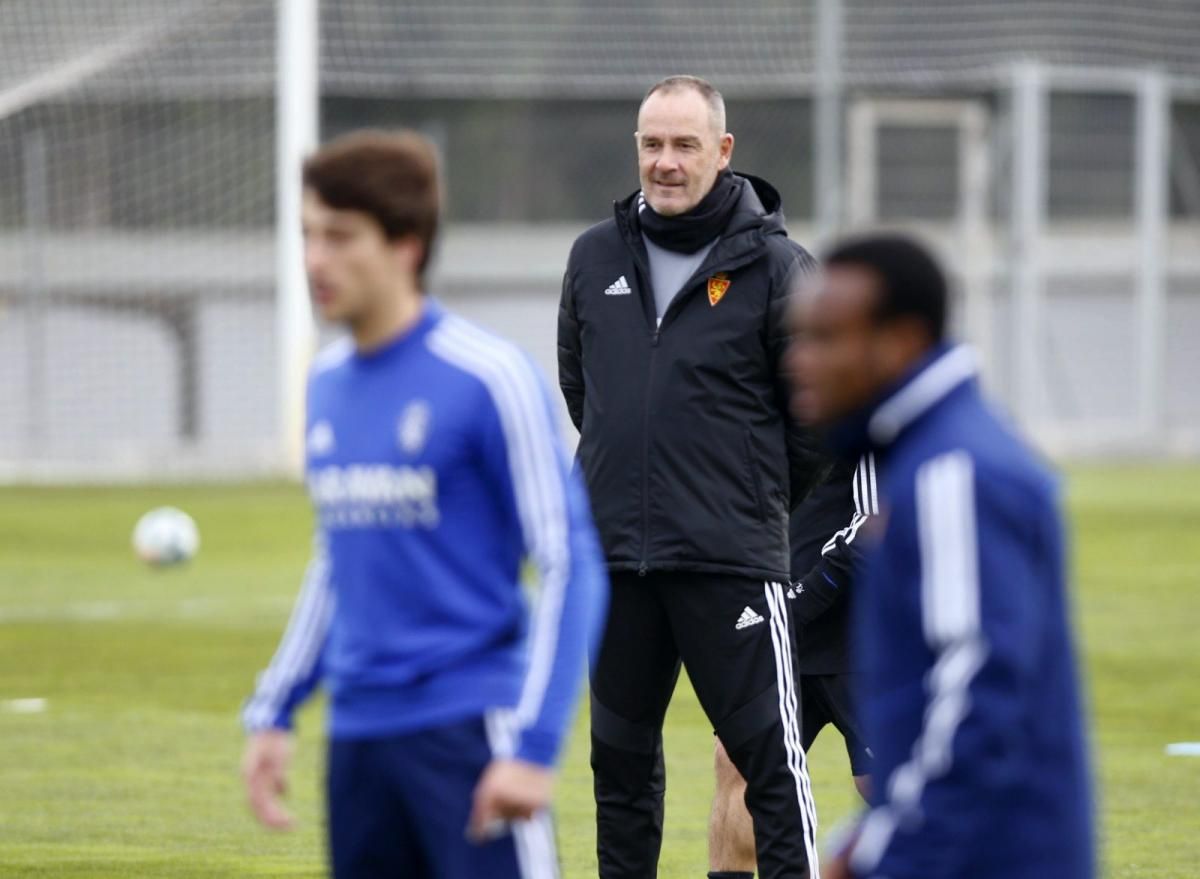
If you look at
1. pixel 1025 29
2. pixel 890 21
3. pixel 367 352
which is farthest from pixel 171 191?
pixel 367 352

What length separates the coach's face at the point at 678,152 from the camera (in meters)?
5.87

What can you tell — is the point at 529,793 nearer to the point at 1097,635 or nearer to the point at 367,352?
the point at 367,352

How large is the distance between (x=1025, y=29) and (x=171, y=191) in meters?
10.4

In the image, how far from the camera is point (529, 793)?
141 inches

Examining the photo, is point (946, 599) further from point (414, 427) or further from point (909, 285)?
point (414, 427)

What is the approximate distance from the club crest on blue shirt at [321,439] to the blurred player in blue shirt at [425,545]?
15mm

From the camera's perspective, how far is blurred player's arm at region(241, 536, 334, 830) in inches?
156

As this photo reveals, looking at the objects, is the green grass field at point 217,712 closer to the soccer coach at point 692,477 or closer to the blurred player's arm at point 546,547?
the soccer coach at point 692,477

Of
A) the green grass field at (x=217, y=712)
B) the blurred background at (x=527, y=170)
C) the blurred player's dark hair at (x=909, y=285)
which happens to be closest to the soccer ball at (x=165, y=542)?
the green grass field at (x=217, y=712)

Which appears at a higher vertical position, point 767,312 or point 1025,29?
point 1025,29

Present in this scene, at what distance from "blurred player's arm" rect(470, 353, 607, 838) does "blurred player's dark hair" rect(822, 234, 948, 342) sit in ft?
2.42

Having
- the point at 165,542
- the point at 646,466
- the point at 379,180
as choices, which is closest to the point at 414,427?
the point at 379,180

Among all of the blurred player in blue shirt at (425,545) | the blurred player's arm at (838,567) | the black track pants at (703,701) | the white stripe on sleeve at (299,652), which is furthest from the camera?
the blurred player's arm at (838,567)

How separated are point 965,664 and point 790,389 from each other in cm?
281
